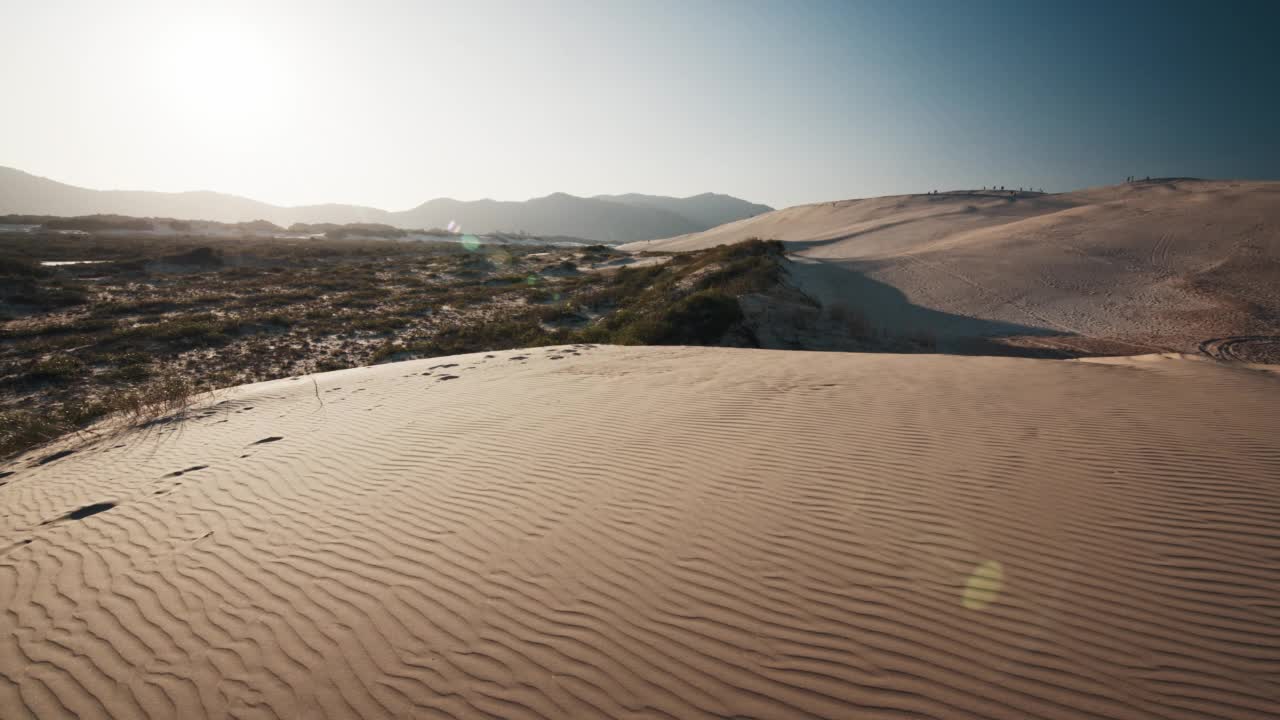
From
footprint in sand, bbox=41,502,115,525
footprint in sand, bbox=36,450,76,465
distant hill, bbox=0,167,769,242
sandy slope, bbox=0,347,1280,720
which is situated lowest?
footprint in sand, bbox=36,450,76,465

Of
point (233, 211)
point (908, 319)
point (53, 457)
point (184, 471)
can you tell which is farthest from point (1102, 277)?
point (233, 211)

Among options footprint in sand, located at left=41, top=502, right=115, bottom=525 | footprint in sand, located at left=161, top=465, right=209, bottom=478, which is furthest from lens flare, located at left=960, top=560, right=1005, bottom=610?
footprint in sand, located at left=161, top=465, right=209, bottom=478

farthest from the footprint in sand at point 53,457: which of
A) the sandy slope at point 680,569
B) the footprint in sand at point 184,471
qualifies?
the footprint in sand at point 184,471

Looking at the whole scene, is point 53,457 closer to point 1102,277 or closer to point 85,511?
point 85,511

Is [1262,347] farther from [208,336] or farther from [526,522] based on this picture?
[208,336]

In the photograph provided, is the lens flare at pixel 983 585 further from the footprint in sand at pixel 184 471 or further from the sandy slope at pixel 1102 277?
the sandy slope at pixel 1102 277

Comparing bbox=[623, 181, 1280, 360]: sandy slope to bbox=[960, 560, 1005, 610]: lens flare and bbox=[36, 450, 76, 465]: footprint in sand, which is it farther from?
bbox=[36, 450, 76, 465]: footprint in sand
